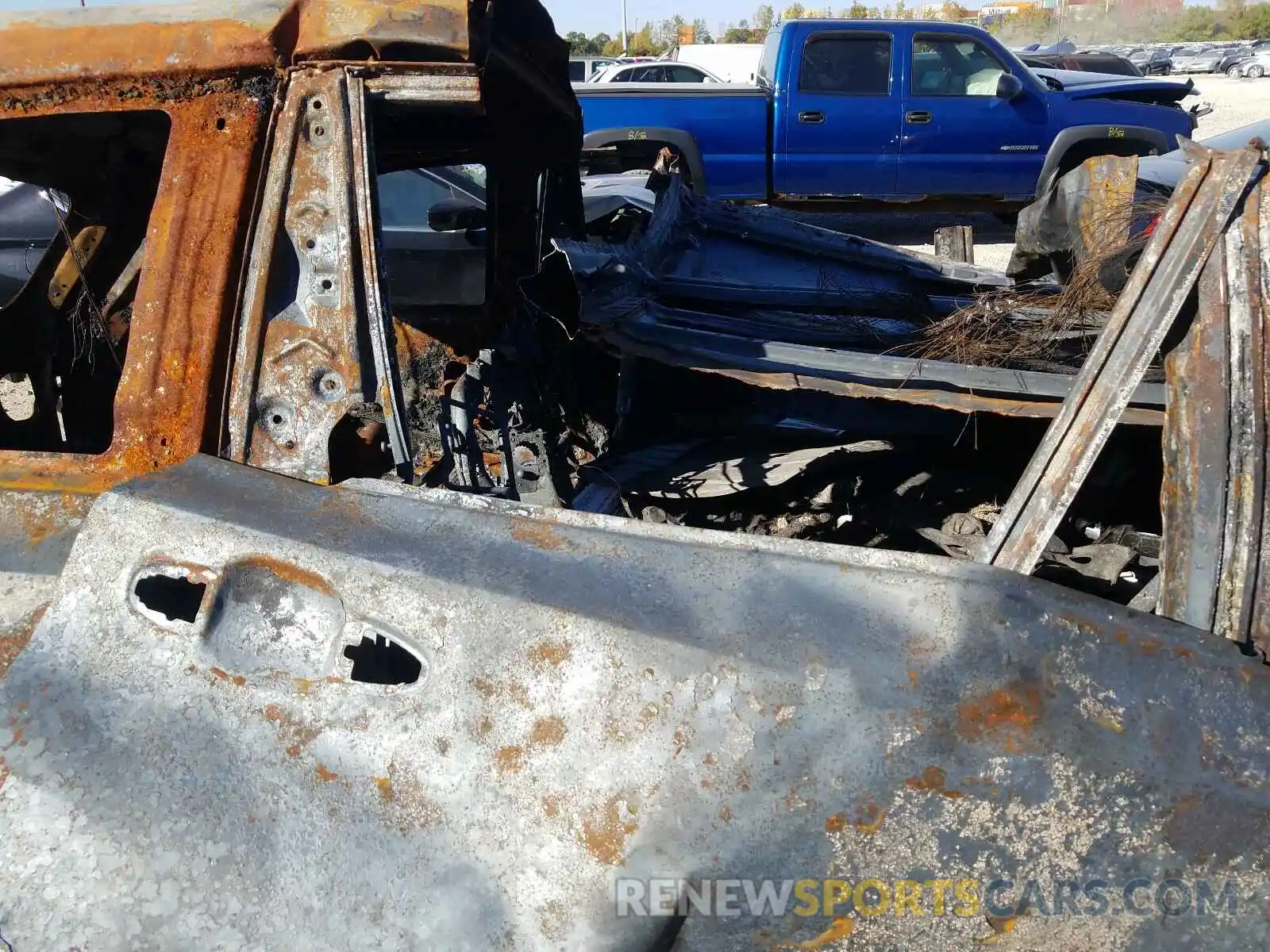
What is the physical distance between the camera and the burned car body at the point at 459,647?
119 centimetres

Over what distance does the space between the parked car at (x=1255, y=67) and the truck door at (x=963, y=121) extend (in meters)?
21.4

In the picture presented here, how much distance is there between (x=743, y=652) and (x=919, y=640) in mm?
228

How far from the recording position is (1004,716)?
47.3 inches

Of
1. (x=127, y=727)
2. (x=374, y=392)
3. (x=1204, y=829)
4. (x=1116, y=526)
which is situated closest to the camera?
(x=1204, y=829)

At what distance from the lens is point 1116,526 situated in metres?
2.53

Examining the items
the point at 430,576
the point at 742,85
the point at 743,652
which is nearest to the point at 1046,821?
the point at 743,652

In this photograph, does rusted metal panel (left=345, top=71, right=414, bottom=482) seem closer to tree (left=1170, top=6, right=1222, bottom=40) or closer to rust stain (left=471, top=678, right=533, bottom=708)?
rust stain (left=471, top=678, right=533, bottom=708)

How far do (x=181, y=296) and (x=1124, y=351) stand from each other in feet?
5.07

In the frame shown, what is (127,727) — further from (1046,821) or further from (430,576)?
(1046,821)

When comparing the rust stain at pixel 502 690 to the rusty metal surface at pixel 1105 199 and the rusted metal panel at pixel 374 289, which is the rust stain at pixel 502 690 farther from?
the rusty metal surface at pixel 1105 199

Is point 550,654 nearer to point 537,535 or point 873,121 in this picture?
point 537,535

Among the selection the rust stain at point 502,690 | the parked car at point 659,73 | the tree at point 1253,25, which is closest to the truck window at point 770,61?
the parked car at point 659,73

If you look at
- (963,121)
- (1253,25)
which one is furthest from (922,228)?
(1253,25)

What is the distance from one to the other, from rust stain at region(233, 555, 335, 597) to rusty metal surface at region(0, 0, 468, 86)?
0.91 m
